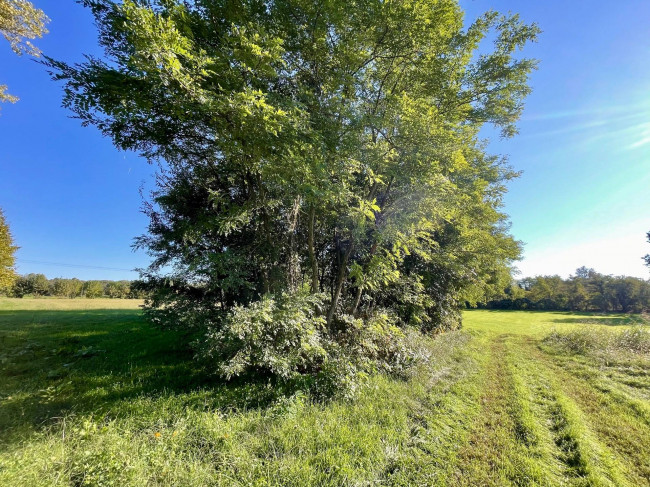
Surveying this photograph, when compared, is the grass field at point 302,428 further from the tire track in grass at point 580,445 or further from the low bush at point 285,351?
the low bush at point 285,351

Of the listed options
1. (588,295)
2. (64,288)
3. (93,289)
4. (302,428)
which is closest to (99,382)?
(302,428)

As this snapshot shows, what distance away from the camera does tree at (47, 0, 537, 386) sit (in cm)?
409

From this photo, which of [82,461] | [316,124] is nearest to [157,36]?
[316,124]

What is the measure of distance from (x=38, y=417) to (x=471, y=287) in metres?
16.7

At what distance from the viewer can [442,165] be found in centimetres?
603

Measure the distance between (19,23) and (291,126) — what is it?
518 inches

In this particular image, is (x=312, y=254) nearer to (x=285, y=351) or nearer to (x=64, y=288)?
(x=285, y=351)

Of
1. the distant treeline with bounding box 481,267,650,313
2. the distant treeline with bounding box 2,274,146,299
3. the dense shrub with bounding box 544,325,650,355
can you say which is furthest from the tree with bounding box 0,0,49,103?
the distant treeline with bounding box 481,267,650,313

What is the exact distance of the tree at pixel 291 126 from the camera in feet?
13.4

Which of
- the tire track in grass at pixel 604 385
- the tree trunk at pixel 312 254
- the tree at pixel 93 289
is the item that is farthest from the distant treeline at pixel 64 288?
the tire track in grass at pixel 604 385

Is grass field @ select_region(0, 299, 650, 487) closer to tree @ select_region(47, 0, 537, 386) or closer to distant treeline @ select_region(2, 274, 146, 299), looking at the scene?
tree @ select_region(47, 0, 537, 386)

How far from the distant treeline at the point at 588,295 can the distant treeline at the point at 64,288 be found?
68792mm

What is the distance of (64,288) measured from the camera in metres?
42.6

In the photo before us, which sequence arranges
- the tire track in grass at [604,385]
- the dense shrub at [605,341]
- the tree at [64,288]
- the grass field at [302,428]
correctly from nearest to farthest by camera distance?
1. the grass field at [302,428]
2. the tire track in grass at [604,385]
3. the dense shrub at [605,341]
4. the tree at [64,288]
